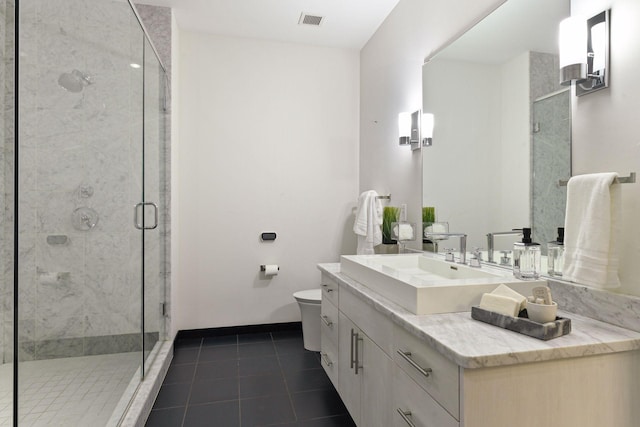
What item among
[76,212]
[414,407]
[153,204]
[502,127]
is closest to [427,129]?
[502,127]

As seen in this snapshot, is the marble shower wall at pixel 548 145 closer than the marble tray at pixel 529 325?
No

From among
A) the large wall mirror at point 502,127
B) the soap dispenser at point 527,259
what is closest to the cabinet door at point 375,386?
the soap dispenser at point 527,259

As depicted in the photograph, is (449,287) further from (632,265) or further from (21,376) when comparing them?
(21,376)

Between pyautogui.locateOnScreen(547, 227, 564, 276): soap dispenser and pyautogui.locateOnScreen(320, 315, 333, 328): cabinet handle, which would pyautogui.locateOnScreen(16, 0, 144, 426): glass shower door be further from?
pyautogui.locateOnScreen(547, 227, 564, 276): soap dispenser

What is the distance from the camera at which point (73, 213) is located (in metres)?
1.51

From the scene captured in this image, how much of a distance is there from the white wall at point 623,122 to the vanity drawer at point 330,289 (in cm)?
125

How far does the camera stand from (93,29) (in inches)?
63.4

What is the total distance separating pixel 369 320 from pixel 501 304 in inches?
22.4

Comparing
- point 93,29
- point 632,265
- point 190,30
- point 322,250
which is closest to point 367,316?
point 632,265

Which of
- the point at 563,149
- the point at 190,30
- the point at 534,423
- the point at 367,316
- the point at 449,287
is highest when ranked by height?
the point at 190,30

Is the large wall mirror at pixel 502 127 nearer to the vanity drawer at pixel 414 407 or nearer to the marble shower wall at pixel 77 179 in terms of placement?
the vanity drawer at pixel 414 407

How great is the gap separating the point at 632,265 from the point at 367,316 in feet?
3.05

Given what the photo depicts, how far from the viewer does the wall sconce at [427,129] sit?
2.31 metres

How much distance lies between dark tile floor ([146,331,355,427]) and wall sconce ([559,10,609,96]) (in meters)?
1.88
